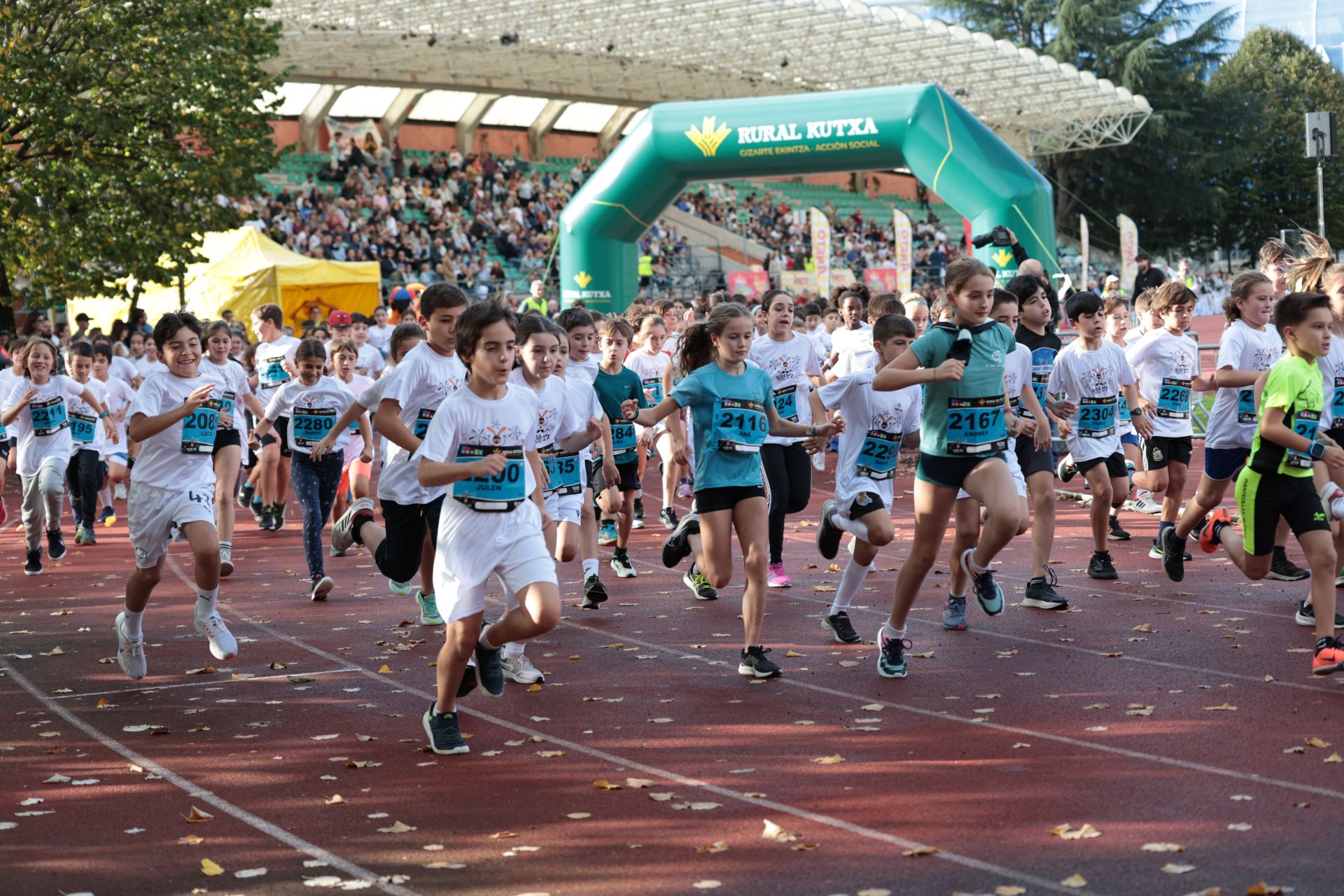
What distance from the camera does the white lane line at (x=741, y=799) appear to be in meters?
4.57

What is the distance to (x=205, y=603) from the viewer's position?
7.82 metres

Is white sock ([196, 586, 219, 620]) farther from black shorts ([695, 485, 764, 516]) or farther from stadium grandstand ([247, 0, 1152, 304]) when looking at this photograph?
stadium grandstand ([247, 0, 1152, 304])

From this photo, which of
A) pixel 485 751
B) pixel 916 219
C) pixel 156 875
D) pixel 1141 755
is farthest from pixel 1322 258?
pixel 916 219

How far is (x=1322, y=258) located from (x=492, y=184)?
34.9 m

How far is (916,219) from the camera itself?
2149 inches

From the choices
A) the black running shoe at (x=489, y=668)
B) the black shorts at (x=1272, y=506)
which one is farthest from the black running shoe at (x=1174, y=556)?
the black running shoe at (x=489, y=668)

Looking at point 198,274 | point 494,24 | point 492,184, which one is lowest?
point 198,274

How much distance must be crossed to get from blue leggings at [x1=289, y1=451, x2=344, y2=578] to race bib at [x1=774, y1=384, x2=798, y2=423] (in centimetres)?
318

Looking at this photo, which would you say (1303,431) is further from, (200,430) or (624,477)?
(200,430)

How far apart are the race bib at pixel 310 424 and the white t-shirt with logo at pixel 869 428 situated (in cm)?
417

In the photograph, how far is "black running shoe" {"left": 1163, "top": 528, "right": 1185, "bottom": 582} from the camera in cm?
920

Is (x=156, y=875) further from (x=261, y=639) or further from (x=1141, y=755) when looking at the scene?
(x=261, y=639)

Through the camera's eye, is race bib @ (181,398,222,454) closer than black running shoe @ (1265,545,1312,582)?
Yes

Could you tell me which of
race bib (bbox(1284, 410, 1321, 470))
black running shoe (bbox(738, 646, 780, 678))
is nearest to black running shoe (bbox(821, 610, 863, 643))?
black running shoe (bbox(738, 646, 780, 678))
